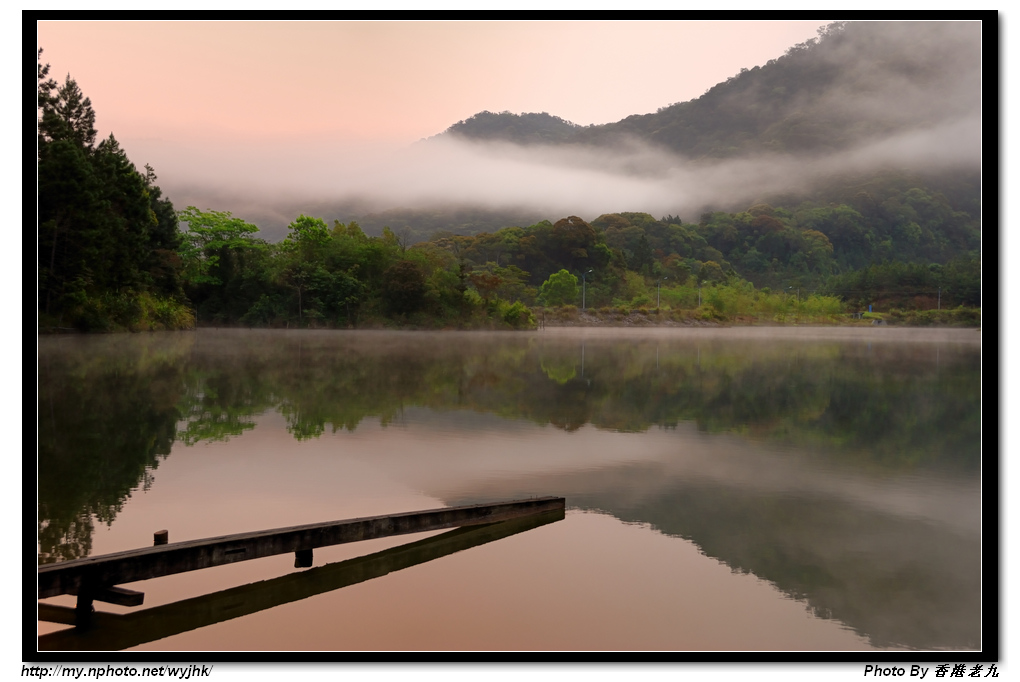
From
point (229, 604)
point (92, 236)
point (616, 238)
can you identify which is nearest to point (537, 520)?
point (229, 604)

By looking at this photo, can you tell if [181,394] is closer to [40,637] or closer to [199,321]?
[40,637]

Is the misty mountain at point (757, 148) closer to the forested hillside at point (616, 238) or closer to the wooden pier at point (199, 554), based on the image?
the forested hillside at point (616, 238)

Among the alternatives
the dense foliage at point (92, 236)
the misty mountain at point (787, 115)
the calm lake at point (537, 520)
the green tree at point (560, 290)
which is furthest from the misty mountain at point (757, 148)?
the calm lake at point (537, 520)

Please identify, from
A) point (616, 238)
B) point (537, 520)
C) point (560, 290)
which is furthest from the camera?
point (616, 238)

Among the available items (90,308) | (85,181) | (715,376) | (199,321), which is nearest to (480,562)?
(715,376)

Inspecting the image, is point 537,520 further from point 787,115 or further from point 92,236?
point 787,115

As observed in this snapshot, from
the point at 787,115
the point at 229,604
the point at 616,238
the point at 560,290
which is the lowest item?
the point at 229,604

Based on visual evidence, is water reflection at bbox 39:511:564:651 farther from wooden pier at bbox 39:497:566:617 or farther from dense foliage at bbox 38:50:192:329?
dense foliage at bbox 38:50:192:329
